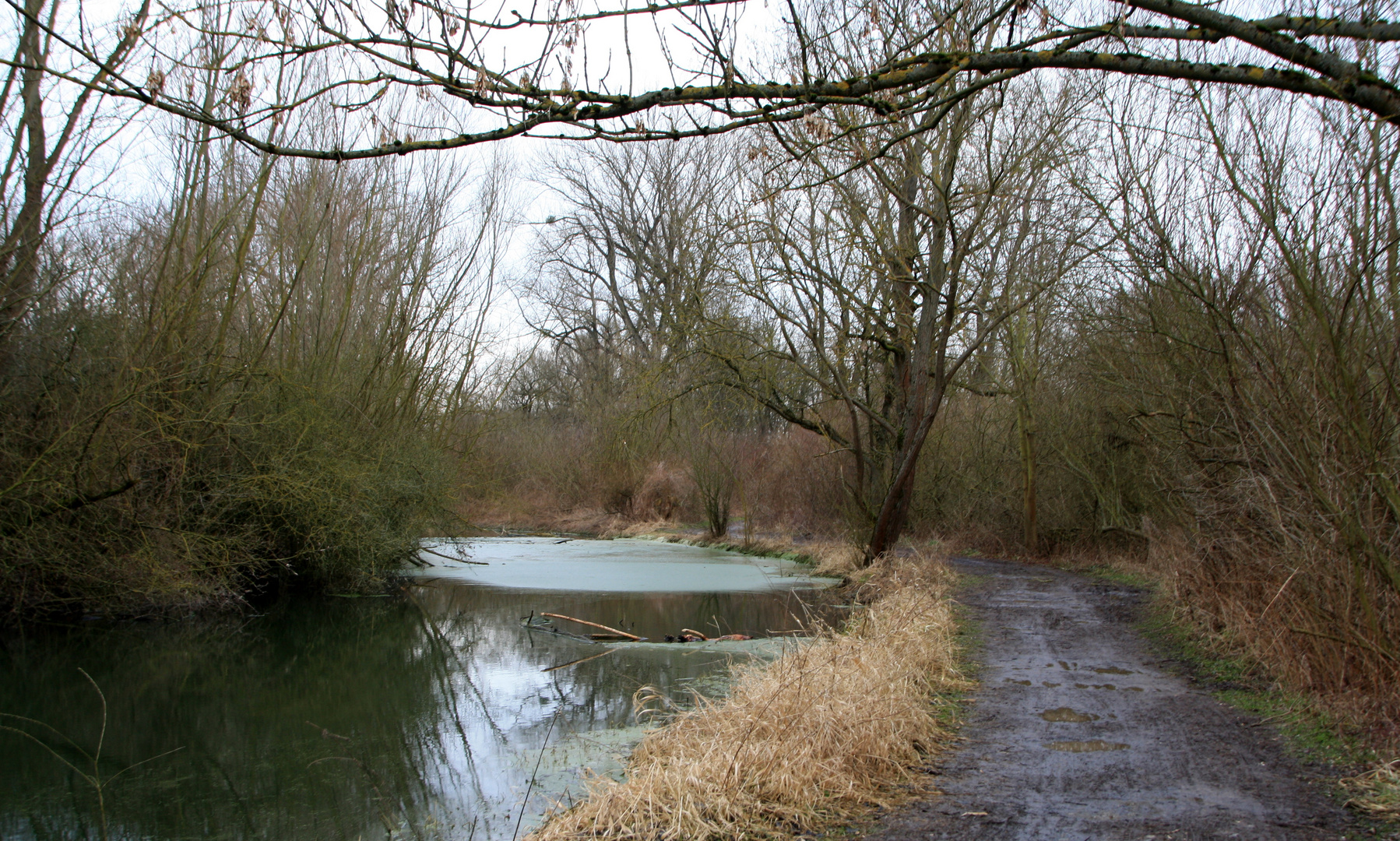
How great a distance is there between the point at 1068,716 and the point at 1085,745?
2.08ft

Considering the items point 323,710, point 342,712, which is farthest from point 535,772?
point 323,710

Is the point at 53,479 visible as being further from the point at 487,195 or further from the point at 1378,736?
the point at 1378,736

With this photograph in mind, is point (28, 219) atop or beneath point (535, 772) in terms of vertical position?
atop

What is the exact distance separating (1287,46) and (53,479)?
1078cm

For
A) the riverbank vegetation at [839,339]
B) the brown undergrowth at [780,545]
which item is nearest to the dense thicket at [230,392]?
the riverbank vegetation at [839,339]

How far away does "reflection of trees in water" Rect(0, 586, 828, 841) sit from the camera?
19.2 feet

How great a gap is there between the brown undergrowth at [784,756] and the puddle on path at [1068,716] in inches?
23.5

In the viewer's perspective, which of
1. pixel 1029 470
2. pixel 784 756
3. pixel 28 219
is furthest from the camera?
pixel 1029 470

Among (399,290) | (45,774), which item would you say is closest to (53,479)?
(45,774)

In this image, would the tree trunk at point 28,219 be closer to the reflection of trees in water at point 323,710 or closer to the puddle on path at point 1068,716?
the reflection of trees in water at point 323,710

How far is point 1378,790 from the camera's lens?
4.12m

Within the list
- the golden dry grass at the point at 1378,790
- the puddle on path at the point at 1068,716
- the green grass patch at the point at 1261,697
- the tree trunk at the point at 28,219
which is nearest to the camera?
the golden dry grass at the point at 1378,790

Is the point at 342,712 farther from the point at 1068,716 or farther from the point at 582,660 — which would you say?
the point at 1068,716

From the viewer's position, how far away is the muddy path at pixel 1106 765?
3924mm
